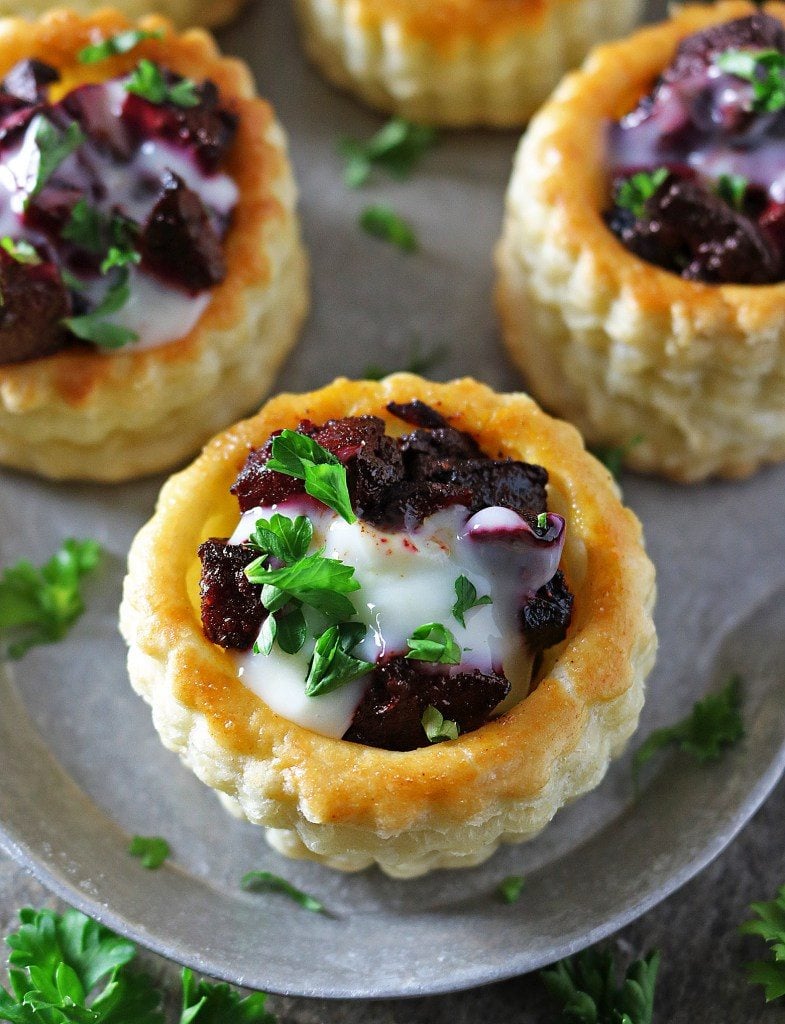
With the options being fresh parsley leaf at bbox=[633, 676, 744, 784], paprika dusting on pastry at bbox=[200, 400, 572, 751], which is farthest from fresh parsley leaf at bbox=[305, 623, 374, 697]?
fresh parsley leaf at bbox=[633, 676, 744, 784]

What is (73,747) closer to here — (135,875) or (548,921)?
(135,875)

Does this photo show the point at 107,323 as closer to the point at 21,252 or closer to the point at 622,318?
the point at 21,252

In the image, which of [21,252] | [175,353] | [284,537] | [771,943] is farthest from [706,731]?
[21,252]

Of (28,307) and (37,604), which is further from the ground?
(28,307)

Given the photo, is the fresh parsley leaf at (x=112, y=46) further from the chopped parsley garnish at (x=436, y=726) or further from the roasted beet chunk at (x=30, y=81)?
the chopped parsley garnish at (x=436, y=726)

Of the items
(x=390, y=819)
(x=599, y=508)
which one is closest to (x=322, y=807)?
(x=390, y=819)

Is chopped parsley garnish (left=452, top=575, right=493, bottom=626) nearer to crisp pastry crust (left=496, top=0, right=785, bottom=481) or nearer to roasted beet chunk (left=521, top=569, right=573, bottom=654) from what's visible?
roasted beet chunk (left=521, top=569, right=573, bottom=654)
